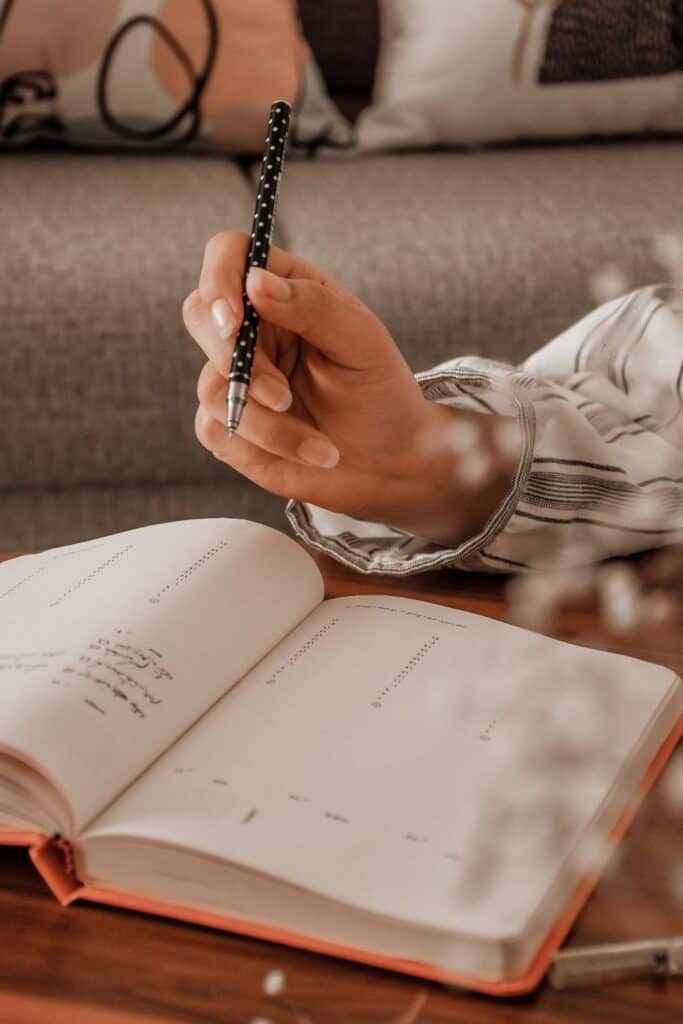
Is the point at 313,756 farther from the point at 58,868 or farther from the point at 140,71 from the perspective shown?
the point at 140,71

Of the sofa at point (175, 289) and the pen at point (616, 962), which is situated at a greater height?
the pen at point (616, 962)

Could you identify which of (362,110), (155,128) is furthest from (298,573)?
(362,110)

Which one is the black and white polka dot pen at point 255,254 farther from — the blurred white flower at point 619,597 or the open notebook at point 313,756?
the blurred white flower at point 619,597

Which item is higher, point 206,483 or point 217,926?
point 217,926

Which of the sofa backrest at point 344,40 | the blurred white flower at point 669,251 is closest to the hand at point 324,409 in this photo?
the blurred white flower at point 669,251

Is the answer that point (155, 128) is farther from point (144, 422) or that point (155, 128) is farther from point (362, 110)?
point (144, 422)

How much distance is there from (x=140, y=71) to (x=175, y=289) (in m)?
0.48

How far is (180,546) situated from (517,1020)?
0.34 m

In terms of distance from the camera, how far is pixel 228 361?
746 mm

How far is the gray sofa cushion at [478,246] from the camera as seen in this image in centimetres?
160

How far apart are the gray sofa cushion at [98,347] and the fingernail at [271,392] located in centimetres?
83

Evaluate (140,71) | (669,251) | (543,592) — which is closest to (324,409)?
(543,592)

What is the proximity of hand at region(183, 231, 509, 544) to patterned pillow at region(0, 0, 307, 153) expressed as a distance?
118 centimetres

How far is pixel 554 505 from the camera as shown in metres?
0.83
